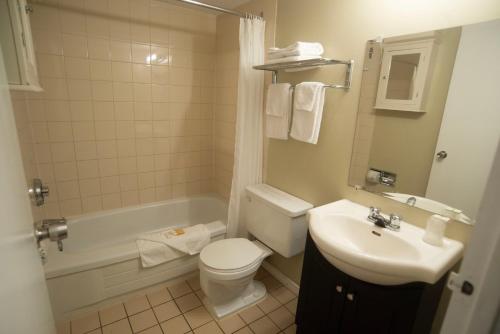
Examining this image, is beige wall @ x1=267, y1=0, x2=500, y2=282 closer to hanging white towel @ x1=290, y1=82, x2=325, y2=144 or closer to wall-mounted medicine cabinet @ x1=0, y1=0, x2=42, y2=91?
hanging white towel @ x1=290, y1=82, x2=325, y2=144

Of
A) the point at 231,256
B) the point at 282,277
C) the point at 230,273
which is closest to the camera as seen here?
the point at 230,273

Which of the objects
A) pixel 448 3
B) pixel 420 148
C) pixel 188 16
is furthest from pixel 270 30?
pixel 420 148

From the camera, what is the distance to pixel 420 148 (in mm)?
1234

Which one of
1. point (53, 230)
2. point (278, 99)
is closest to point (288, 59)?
point (278, 99)

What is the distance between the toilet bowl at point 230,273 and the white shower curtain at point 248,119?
350 millimetres

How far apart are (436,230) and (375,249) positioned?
28 centimetres

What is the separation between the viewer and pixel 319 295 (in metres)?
1.32

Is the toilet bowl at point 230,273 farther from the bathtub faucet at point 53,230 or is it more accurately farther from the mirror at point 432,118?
the bathtub faucet at point 53,230

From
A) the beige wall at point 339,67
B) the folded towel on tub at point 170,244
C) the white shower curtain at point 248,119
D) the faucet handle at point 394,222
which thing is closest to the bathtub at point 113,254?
the folded towel on tub at point 170,244

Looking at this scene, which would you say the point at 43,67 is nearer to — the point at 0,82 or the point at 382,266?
the point at 0,82

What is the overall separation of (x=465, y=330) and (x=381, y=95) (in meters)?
1.12

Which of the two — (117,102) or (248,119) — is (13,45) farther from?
(248,119)

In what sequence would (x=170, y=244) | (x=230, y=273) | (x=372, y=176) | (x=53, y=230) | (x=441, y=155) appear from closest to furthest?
(x=53, y=230)
(x=441, y=155)
(x=372, y=176)
(x=230, y=273)
(x=170, y=244)

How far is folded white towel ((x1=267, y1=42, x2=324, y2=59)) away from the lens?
4.88ft
